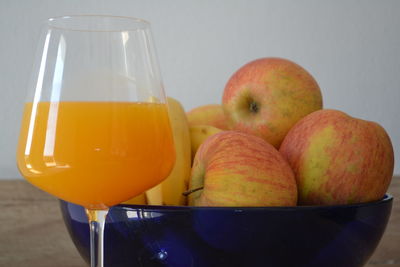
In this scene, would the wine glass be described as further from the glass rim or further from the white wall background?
the white wall background

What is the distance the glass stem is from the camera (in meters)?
0.52

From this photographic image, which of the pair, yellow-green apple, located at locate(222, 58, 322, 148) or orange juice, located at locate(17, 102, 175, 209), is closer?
orange juice, located at locate(17, 102, 175, 209)

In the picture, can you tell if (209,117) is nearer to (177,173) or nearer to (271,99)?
(271,99)

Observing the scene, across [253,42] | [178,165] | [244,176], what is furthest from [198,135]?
[253,42]

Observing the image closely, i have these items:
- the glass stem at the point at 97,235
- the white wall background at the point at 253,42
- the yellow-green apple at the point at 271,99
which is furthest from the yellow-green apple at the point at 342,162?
the white wall background at the point at 253,42

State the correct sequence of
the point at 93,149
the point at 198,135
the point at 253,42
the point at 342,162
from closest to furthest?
the point at 93,149
the point at 342,162
the point at 198,135
the point at 253,42

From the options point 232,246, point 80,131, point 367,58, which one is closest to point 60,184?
point 80,131

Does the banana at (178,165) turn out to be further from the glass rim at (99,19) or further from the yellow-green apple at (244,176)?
the glass rim at (99,19)

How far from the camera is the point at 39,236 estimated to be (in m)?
0.87

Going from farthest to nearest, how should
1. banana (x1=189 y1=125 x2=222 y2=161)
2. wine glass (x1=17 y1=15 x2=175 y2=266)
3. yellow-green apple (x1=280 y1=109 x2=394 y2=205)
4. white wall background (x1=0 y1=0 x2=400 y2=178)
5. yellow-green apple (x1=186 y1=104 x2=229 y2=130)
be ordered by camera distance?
white wall background (x1=0 y1=0 x2=400 y2=178) → yellow-green apple (x1=186 y1=104 x2=229 y2=130) → banana (x1=189 y1=125 x2=222 y2=161) → yellow-green apple (x1=280 y1=109 x2=394 y2=205) → wine glass (x1=17 y1=15 x2=175 y2=266)

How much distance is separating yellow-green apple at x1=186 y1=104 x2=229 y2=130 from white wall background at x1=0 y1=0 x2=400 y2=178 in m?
1.20

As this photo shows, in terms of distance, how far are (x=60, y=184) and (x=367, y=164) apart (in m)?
0.36

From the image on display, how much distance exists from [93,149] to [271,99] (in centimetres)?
38

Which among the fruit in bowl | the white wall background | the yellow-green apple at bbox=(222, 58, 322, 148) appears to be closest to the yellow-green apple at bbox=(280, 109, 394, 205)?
the fruit in bowl
